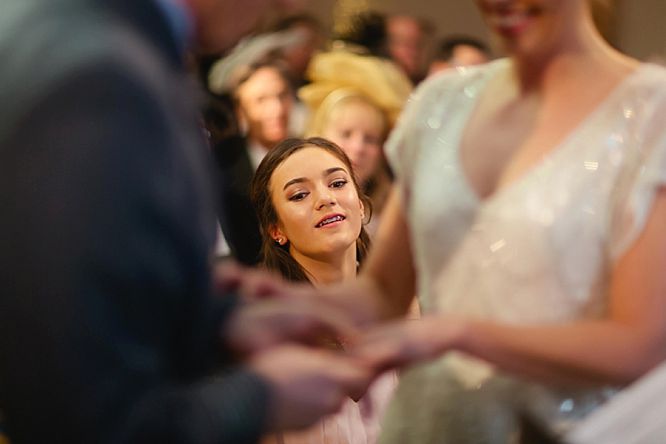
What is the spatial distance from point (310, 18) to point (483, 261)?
13.5 feet

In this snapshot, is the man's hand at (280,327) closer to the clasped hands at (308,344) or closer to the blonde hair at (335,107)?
the clasped hands at (308,344)

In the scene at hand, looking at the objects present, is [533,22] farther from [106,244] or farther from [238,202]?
[238,202]

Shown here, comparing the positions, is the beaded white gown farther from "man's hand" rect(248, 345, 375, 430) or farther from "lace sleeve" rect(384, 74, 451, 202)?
"man's hand" rect(248, 345, 375, 430)

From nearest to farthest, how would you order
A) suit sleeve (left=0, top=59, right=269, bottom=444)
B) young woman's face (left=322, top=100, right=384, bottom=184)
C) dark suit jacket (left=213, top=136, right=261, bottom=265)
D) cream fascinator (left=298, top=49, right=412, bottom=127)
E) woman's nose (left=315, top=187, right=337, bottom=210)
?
suit sleeve (left=0, top=59, right=269, bottom=444) < woman's nose (left=315, top=187, right=337, bottom=210) < dark suit jacket (left=213, top=136, right=261, bottom=265) < young woman's face (left=322, top=100, right=384, bottom=184) < cream fascinator (left=298, top=49, right=412, bottom=127)

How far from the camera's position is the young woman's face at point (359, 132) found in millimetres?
3717

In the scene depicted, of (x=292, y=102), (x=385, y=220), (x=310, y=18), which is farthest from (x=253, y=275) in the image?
(x=310, y=18)

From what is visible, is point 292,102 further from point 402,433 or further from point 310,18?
point 402,433

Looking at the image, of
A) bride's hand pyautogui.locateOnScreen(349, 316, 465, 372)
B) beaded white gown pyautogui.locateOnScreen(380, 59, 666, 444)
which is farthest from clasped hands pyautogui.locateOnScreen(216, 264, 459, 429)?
beaded white gown pyautogui.locateOnScreen(380, 59, 666, 444)

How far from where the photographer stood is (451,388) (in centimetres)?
148

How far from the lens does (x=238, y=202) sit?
11.1 feet

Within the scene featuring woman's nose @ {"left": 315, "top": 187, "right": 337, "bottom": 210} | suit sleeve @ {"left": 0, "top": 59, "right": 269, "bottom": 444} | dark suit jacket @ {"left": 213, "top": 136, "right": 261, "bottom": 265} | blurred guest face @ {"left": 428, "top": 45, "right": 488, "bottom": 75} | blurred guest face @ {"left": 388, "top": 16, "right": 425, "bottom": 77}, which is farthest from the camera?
blurred guest face @ {"left": 388, "top": 16, "right": 425, "bottom": 77}

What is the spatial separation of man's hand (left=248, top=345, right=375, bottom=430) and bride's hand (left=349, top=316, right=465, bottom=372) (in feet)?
0.16

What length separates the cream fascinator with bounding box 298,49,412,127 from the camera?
12.6 ft

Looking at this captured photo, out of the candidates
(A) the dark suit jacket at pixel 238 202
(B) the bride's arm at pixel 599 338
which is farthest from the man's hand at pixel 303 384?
(A) the dark suit jacket at pixel 238 202
